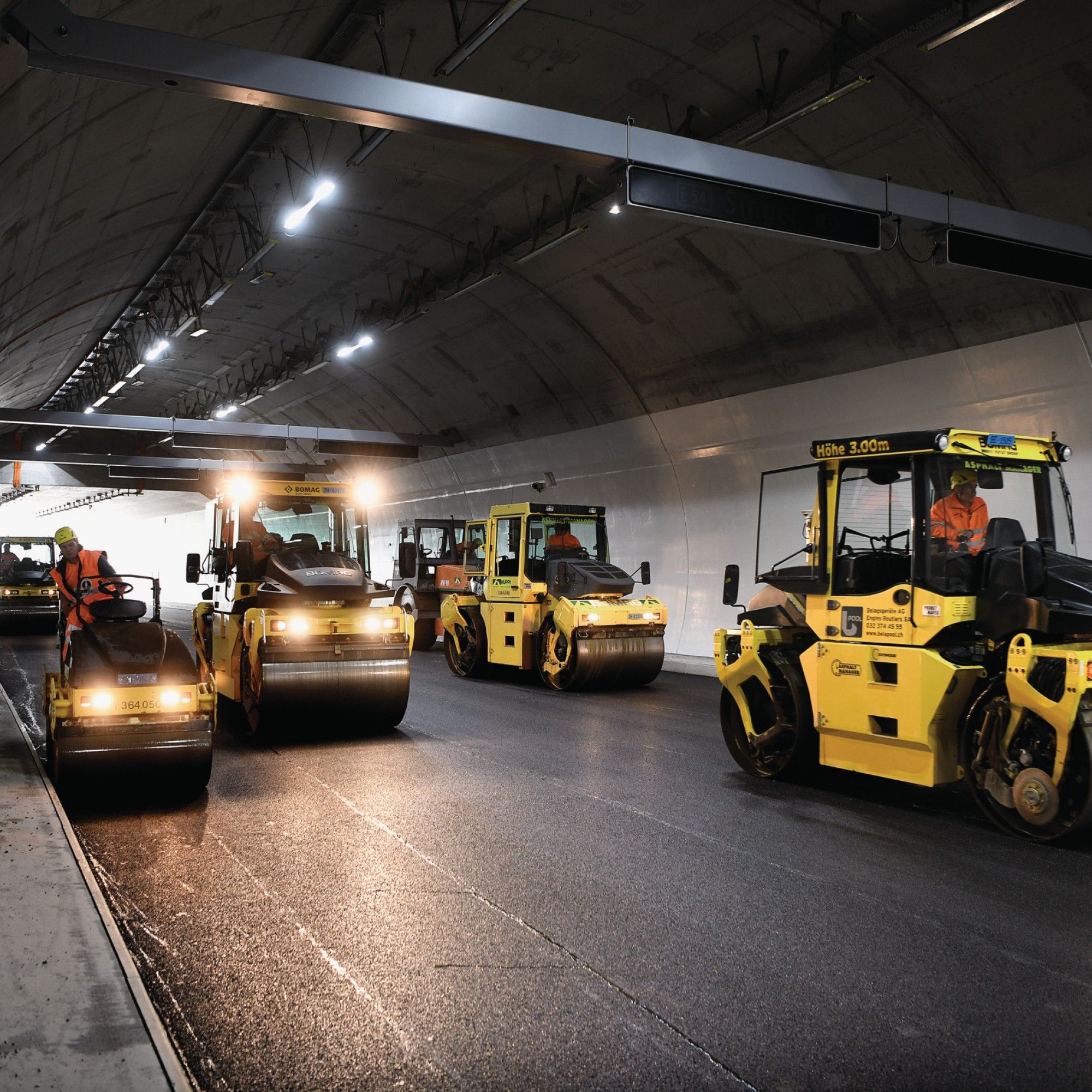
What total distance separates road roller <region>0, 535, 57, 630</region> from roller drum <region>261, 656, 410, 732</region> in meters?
13.8

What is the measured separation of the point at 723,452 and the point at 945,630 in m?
9.89

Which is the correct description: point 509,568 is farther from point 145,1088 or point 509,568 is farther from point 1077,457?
point 145,1088

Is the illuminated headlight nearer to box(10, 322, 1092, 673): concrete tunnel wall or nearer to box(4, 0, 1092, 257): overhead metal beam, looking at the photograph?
box(4, 0, 1092, 257): overhead metal beam

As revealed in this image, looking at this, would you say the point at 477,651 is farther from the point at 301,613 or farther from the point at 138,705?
the point at 138,705

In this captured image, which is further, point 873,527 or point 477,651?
point 477,651

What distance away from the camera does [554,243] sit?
13.5 metres

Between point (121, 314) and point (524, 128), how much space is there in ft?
50.5

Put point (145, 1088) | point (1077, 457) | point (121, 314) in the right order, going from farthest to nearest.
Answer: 1. point (121, 314)
2. point (1077, 457)
3. point (145, 1088)

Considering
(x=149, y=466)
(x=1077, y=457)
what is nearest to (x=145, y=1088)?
(x=1077, y=457)

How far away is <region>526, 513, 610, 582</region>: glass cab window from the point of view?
13.9m

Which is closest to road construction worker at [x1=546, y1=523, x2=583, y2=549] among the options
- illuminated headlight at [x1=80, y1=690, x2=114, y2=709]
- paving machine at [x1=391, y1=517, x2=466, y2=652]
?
paving machine at [x1=391, y1=517, x2=466, y2=652]

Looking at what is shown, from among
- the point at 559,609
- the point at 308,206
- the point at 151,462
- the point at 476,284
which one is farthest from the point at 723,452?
the point at 151,462

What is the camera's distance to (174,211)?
45.4ft

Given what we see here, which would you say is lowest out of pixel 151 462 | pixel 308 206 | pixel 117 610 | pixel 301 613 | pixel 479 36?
pixel 301 613
